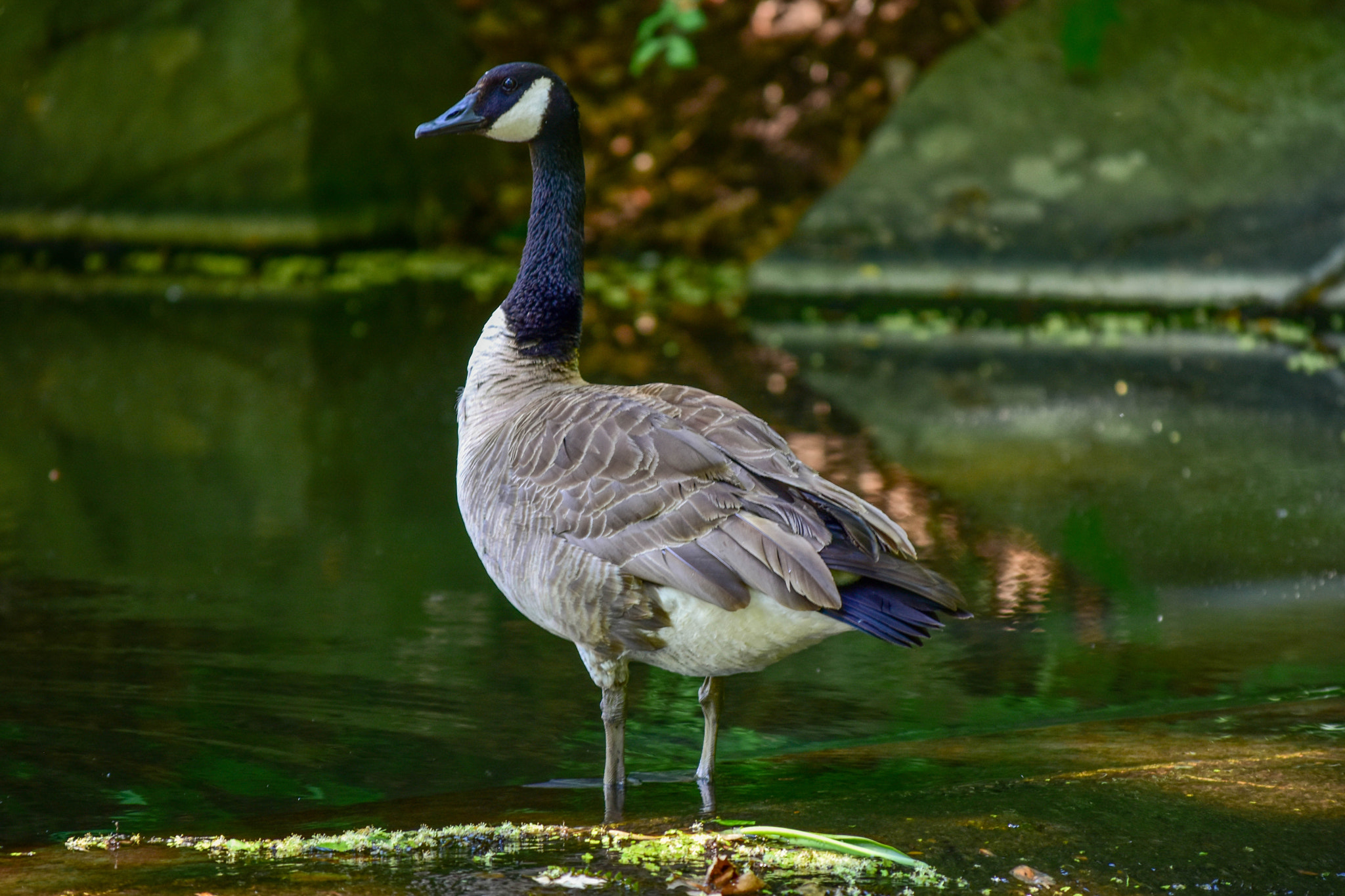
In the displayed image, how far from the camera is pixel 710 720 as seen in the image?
12.8 ft

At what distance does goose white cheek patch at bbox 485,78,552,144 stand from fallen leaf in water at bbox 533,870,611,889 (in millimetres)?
2283

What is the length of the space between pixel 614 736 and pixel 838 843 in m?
0.81

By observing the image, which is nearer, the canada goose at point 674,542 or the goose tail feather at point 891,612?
the goose tail feather at point 891,612

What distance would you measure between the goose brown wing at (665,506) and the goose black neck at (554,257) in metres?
0.64

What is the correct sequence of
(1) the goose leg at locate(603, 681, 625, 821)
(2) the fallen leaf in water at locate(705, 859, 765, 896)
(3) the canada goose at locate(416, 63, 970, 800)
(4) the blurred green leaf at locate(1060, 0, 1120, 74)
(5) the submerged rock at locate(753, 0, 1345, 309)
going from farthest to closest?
(4) the blurred green leaf at locate(1060, 0, 1120, 74)
(5) the submerged rock at locate(753, 0, 1345, 309)
(1) the goose leg at locate(603, 681, 625, 821)
(3) the canada goose at locate(416, 63, 970, 800)
(2) the fallen leaf in water at locate(705, 859, 765, 896)

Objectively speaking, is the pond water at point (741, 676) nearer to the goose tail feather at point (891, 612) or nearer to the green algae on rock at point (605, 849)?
the green algae on rock at point (605, 849)

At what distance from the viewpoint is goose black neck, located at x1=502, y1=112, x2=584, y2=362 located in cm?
455

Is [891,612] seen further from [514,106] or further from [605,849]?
[514,106]

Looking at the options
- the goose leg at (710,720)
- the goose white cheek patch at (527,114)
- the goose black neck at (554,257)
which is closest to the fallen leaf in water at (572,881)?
the goose leg at (710,720)

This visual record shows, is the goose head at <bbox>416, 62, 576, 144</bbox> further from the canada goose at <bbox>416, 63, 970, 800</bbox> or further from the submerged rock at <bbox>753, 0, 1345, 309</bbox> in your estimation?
the submerged rock at <bbox>753, 0, 1345, 309</bbox>

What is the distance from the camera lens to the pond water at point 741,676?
139 inches

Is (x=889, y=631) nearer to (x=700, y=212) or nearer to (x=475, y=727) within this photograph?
(x=475, y=727)

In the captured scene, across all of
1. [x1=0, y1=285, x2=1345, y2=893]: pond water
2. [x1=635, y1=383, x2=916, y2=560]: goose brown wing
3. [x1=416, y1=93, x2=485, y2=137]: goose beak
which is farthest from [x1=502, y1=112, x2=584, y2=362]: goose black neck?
[x1=0, y1=285, x2=1345, y2=893]: pond water

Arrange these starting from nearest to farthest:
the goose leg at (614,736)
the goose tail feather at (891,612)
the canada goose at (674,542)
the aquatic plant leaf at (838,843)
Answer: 1. the aquatic plant leaf at (838,843)
2. the goose tail feather at (891,612)
3. the canada goose at (674,542)
4. the goose leg at (614,736)
